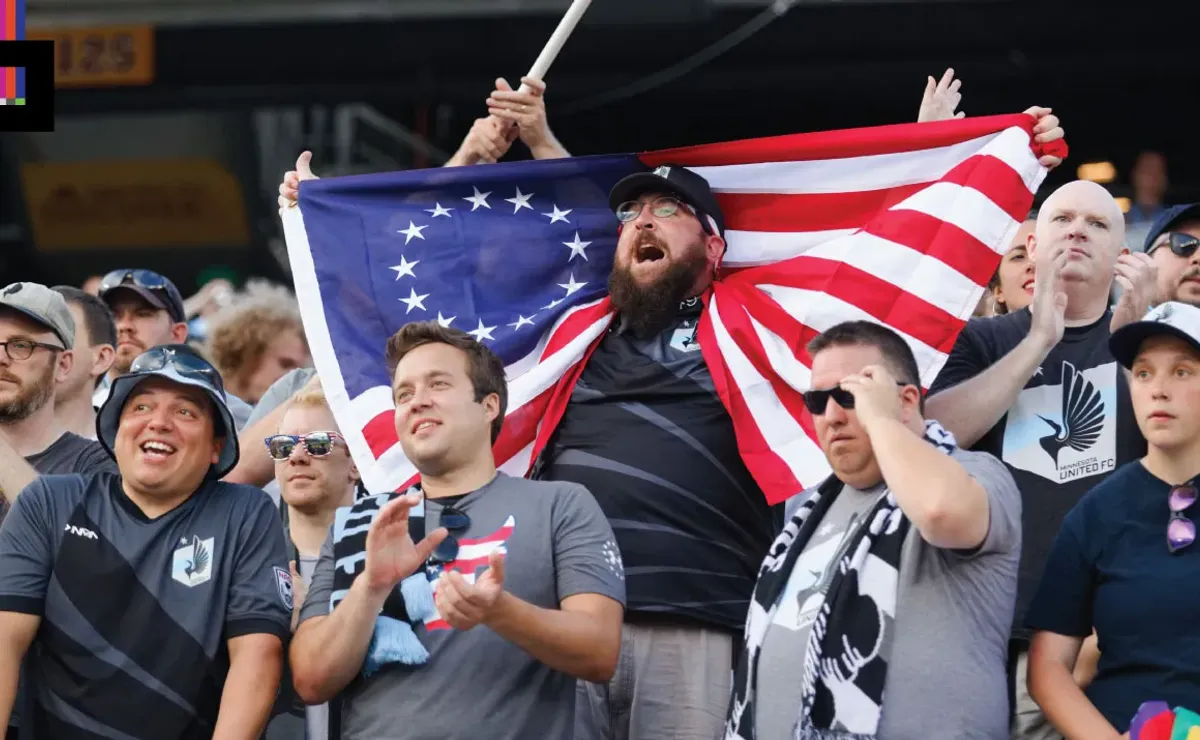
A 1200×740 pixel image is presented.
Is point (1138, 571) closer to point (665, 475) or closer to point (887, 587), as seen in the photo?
point (887, 587)

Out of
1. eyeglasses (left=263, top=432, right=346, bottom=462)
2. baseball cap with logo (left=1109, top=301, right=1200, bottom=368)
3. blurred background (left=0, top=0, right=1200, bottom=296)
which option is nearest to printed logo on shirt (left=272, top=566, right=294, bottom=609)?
eyeglasses (left=263, top=432, right=346, bottom=462)

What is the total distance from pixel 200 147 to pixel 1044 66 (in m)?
6.65

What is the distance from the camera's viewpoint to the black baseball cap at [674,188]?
18.6 ft

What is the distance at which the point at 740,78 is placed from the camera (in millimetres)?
13344

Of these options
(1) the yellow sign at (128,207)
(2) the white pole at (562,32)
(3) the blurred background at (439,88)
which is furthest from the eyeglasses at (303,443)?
(1) the yellow sign at (128,207)

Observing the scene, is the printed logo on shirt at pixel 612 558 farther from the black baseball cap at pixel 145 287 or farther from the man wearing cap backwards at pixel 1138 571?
the black baseball cap at pixel 145 287

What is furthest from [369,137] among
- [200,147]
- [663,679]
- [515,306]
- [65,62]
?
[663,679]

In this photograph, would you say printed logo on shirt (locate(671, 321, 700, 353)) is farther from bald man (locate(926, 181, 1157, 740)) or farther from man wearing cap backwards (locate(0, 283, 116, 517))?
man wearing cap backwards (locate(0, 283, 116, 517))

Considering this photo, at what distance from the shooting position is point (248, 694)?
4.62 m

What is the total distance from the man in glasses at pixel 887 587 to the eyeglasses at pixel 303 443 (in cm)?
172

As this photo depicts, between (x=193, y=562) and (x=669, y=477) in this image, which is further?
(x=669, y=477)

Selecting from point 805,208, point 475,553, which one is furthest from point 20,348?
point 805,208

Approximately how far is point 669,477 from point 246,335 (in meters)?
2.61

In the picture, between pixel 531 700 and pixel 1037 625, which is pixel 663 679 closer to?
pixel 531 700
